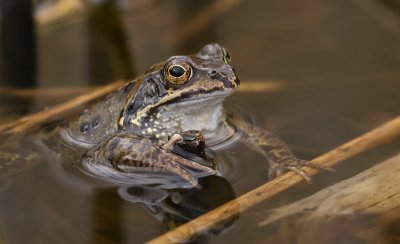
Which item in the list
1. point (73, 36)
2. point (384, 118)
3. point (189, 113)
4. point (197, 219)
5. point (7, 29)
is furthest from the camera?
point (73, 36)

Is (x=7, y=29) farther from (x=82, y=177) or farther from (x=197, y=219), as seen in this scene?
(x=197, y=219)

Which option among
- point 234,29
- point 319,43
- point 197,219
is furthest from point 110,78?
point 197,219

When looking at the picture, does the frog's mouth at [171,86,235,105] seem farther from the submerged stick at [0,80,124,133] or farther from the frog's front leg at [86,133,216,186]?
the submerged stick at [0,80,124,133]

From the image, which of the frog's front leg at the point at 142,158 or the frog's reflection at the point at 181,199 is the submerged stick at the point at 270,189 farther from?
the frog's front leg at the point at 142,158

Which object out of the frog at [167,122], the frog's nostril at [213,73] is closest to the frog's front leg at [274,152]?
the frog at [167,122]

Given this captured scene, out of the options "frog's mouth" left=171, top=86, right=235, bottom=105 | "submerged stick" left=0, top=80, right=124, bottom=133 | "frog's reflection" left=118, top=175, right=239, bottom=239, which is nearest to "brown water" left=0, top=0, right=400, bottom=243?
"frog's reflection" left=118, top=175, right=239, bottom=239

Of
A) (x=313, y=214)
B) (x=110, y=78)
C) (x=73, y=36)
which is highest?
(x=73, y=36)

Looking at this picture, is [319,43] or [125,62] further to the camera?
[319,43]

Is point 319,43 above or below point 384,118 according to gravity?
above
